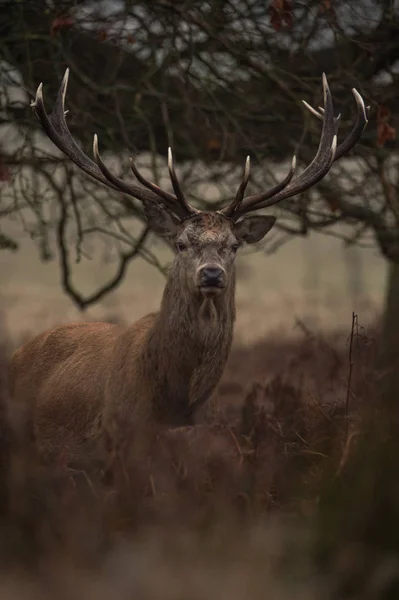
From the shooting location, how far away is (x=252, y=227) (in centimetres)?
636

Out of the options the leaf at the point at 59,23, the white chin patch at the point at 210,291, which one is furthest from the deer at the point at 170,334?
the leaf at the point at 59,23

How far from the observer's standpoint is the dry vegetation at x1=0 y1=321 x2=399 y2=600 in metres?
2.50

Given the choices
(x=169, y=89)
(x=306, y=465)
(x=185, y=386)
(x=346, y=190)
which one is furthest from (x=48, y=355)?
(x=169, y=89)

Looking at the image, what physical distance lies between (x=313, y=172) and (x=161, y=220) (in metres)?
1.17

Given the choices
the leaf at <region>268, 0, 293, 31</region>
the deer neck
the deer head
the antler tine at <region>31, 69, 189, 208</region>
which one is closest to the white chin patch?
the deer head

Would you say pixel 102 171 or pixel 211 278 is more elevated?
pixel 102 171

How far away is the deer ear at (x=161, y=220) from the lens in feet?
20.3

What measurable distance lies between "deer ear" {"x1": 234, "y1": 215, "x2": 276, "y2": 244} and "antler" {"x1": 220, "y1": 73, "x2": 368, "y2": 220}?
0.06 m

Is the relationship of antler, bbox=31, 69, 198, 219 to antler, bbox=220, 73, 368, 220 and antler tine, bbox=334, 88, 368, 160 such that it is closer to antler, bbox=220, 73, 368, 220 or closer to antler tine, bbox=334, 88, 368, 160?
antler, bbox=220, 73, 368, 220

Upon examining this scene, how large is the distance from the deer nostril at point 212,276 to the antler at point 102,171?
70 centimetres

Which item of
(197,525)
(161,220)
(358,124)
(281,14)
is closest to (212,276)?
(161,220)

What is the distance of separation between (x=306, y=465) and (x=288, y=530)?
1.81 m

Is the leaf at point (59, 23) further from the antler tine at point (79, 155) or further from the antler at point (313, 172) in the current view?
the antler at point (313, 172)

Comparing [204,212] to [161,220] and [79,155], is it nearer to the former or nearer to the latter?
[161,220]
